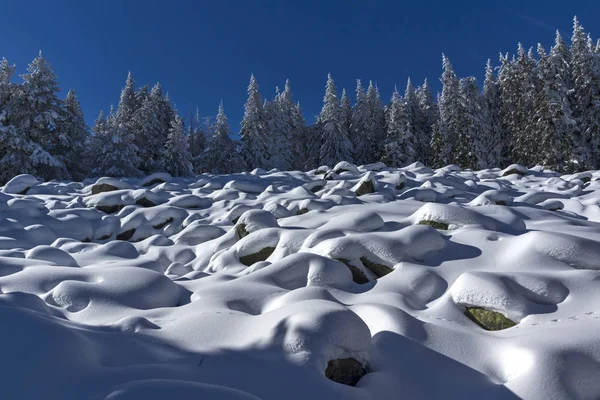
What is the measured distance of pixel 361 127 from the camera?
131 feet

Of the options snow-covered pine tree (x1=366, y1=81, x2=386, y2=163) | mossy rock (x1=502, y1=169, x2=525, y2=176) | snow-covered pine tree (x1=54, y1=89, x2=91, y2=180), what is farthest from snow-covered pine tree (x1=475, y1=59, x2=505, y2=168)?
snow-covered pine tree (x1=54, y1=89, x2=91, y2=180)

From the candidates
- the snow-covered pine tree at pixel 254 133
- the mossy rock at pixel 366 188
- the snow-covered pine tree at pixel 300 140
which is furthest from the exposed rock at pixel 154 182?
the snow-covered pine tree at pixel 300 140

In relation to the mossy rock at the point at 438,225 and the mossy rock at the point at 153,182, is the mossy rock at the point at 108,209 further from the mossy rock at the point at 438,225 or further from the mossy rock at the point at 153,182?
the mossy rock at the point at 438,225

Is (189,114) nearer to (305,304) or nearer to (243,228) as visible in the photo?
(243,228)

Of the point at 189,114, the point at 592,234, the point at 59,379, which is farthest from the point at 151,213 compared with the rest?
the point at 189,114

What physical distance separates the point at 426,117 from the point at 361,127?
296 inches

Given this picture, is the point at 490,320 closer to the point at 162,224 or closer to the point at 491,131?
the point at 162,224

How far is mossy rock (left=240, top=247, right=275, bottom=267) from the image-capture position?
18.2 feet

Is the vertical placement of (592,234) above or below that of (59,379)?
above

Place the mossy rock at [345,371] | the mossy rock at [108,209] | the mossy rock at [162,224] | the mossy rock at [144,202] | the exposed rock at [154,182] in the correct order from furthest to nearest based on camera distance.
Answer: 1. the exposed rock at [154,182]
2. the mossy rock at [144,202]
3. the mossy rock at [108,209]
4. the mossy rock at [162,224]
5. the mossy rock at [345,371]

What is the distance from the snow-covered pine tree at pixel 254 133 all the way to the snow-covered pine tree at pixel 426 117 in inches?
614

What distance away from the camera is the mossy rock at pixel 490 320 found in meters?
3.14

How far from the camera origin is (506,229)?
19.3ft

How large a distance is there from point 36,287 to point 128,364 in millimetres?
2335
